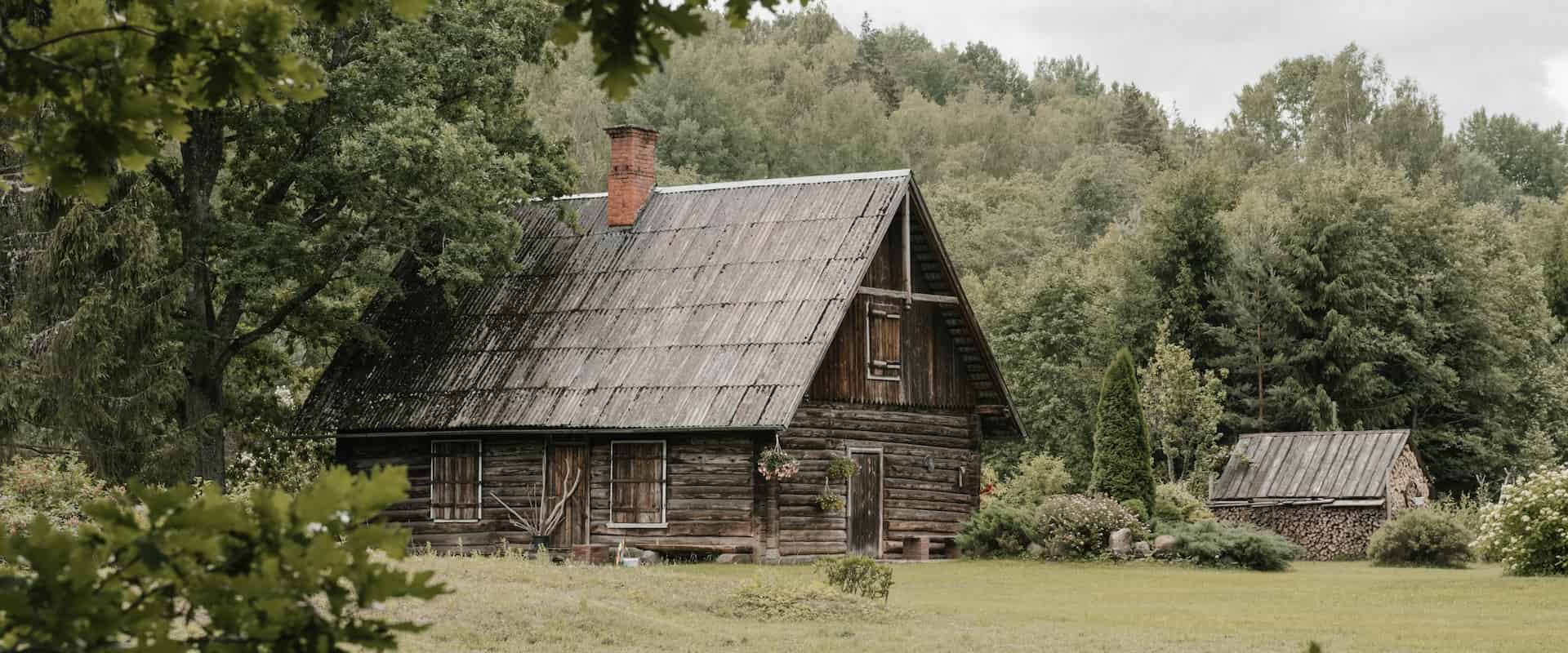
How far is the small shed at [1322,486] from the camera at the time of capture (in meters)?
34.8

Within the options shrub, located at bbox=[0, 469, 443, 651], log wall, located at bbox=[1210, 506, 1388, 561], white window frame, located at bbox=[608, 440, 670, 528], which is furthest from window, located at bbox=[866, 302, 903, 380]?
shrub, located at bbox=[0, 469, 443, 651]

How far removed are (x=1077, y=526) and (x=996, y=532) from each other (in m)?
1.52

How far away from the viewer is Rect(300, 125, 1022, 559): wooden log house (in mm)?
27266

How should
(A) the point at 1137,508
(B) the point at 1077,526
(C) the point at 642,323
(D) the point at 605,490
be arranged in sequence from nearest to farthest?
(D) the point at 605,490 → (C) the point at 642,323 → (B) the point at 1077,526 → (A) the point at 1137,508

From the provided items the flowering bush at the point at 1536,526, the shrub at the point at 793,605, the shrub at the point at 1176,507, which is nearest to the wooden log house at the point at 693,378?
the shrub at the point at 1176,507

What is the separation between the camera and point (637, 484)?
28.0 meters

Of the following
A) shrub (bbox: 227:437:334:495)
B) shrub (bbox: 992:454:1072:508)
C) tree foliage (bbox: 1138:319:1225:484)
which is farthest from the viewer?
tree foliage (bbox: 1138:319:1225:484)

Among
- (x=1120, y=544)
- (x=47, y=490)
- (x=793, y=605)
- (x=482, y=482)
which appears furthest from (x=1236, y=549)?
(x=47, y=490)

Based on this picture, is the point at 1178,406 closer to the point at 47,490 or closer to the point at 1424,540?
the point at 1424,540

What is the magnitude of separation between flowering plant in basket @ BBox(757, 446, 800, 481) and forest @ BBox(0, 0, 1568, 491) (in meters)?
5.38

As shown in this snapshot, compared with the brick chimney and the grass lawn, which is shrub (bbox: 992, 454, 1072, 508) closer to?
the brick chimney

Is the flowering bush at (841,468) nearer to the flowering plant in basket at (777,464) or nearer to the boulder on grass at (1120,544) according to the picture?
the flowering plant in basket at (777,464)

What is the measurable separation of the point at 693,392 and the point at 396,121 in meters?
5.72

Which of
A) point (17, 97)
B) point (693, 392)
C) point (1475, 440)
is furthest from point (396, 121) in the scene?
point (1475, 440)
